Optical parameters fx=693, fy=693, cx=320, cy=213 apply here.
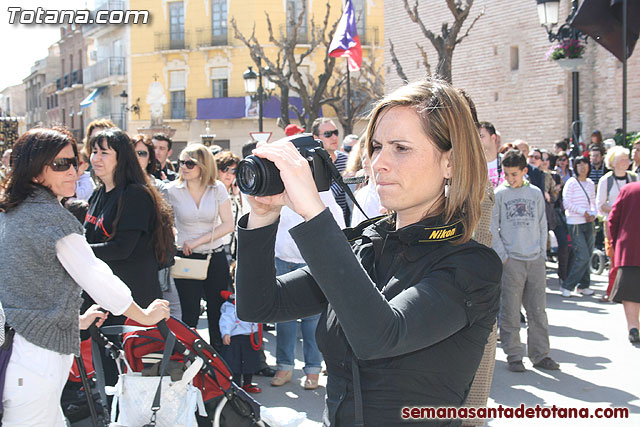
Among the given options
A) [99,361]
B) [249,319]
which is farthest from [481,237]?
[99,361]

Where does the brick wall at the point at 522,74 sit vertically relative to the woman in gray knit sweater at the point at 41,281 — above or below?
above

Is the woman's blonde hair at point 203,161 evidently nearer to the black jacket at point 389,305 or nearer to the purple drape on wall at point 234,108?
the black jacket at point 389,305

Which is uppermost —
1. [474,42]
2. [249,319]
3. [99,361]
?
[474,42]

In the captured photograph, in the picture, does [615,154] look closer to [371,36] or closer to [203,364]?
[203,364]

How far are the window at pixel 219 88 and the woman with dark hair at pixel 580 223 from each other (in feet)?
101

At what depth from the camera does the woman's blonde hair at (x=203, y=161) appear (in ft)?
21.8

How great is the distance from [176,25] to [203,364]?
1540 inches

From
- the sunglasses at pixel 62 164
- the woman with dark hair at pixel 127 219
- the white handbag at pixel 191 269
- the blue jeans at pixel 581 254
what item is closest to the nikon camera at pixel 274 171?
the sunglasses at pixel 62 164

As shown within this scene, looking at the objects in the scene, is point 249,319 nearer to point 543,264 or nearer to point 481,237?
point 481,237

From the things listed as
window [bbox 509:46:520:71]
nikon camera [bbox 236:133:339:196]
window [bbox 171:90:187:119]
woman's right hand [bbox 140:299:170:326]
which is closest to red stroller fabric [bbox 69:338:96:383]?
woman's right hand [bbox 140:299:170:326]

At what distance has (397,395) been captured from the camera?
1811 millimetres

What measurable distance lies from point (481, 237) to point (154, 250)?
2.58m

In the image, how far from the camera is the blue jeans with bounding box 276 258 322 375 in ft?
20.5

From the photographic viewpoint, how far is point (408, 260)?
6.28 feet
